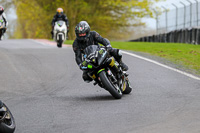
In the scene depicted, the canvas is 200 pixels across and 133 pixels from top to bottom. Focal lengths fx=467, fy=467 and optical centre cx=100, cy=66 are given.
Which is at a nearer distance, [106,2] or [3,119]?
[3,119]

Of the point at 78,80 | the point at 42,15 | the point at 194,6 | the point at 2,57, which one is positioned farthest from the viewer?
the point at 42,15

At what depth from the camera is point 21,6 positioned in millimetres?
47344

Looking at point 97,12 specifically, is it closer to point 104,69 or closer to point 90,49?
point 90,49

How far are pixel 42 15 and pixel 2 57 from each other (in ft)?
97.0

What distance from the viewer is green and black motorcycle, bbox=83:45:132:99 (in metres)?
8.73

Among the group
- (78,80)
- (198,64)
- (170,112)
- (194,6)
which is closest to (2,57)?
(78,80)

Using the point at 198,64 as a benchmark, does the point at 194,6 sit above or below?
above

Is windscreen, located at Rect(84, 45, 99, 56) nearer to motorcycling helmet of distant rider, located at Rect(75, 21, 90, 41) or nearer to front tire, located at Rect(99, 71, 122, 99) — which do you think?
motorcycling helmet of distant rider, located at Rect(75, 21, 90, 41)

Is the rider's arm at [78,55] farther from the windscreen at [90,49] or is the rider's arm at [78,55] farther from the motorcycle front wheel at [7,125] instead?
the motorcycle front wheel at [7,125]

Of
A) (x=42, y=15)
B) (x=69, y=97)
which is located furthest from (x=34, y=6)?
(x=69, y=97)

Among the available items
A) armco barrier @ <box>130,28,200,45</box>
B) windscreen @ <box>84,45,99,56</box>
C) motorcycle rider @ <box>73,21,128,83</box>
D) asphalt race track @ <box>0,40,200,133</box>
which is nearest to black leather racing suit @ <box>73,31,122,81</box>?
motorcycle rider @ <box>73,21,128,83</box>

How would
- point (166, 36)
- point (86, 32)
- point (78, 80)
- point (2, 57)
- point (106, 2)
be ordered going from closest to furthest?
point (86, 32), point (78, 80), point (2, 57), point (166, 36), point (106, 2)

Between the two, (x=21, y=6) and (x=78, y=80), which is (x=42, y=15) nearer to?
(x=21, y=6)

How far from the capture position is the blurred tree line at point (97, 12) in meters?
43.5
